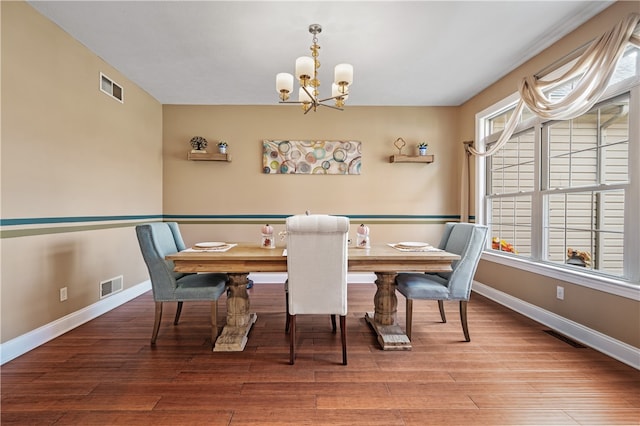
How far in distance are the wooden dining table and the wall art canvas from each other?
195cm

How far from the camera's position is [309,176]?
4.14m

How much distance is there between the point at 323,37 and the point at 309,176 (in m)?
1.96

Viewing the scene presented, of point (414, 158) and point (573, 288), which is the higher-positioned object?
point (414, 158)

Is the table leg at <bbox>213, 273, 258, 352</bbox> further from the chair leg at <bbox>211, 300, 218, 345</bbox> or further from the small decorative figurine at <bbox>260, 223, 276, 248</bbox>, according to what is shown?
the small decorative figurine at <bbox>260, 223, 276, 248</bbox>

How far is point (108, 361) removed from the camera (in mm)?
1996

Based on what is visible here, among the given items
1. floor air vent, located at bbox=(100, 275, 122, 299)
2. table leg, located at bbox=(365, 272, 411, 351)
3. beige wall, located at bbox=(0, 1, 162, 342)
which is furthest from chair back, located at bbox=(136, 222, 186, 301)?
table leg, located at bbox=(365, 272, 411, 351)

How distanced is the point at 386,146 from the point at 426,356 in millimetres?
2919

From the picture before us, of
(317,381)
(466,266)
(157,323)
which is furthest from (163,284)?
(466,266)

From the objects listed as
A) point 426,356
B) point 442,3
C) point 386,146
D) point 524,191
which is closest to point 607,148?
point 524,191

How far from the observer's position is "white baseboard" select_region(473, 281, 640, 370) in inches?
76.8

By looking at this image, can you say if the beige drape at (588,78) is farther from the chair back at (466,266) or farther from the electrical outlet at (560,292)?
the electrical outlet at (560,292)

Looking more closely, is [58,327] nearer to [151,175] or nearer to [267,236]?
[267,236]

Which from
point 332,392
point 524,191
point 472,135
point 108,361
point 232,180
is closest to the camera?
point 332,392

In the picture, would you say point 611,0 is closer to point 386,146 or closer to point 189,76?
point 386,146
